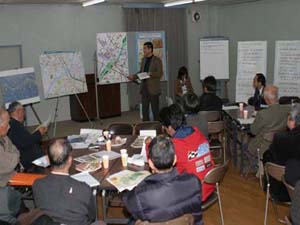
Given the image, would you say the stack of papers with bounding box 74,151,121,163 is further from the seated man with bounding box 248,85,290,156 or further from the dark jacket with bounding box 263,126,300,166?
the seated man with bounding box 248,85,290,156

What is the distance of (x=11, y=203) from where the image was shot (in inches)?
130

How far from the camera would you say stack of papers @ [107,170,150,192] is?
323 centimetres

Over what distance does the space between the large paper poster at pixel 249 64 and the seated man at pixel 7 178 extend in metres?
6.56

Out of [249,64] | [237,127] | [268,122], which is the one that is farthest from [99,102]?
[268,122]

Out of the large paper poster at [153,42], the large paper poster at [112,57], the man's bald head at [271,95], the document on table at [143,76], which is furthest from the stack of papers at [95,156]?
the large paper poster at [153,42]

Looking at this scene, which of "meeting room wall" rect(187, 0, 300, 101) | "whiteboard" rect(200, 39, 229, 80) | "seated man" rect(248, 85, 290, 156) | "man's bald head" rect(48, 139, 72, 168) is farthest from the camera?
"whiteboard" rect(200, 39, 229, 80)

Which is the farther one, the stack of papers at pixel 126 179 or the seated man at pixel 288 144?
the seated man at pixel 288 144

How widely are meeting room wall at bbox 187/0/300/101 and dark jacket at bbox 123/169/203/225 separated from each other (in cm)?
711

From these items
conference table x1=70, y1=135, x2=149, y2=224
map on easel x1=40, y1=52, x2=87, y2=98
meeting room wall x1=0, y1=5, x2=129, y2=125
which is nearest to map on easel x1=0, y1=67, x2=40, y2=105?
map on easel x1=40, y1=52, x2=87, y2=98

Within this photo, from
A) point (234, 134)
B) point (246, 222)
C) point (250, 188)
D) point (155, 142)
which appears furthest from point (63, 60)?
point (155, 142)

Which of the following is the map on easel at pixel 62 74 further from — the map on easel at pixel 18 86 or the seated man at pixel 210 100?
the seated man at pixel 210 100

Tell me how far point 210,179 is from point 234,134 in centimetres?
235

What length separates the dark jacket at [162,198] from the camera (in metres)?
2.55

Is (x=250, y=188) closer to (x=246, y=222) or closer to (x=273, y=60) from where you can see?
(x=246, y=222)
